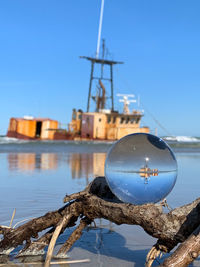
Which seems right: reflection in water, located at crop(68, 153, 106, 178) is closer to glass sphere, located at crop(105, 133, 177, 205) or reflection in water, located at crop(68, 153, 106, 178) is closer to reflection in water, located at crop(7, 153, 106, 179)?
reflection in water, located at crop(7, 153, 106, 179)

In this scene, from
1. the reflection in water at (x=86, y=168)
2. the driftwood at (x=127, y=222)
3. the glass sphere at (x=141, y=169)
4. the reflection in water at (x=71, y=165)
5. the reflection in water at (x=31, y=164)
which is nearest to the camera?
the driftwood at (x=127, y=222)

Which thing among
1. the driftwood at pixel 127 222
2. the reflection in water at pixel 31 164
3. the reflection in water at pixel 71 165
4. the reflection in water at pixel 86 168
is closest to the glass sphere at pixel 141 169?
the driftwood at pixel 127 222

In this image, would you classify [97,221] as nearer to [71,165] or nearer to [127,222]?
[127,222]

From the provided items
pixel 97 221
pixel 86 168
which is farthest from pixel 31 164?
pixel 97 221

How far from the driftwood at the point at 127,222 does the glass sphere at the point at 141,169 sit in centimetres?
10

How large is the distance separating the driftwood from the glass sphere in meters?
0.10

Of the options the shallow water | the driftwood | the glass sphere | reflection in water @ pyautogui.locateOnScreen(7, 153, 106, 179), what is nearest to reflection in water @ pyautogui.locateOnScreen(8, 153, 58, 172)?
reflection in water @ pyautogui.locateOnScreen(7, 153, 106, 179)

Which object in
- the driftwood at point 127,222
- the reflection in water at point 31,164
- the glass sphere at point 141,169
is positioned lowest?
the reflection in water at point 31,164

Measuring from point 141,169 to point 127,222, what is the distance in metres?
0.40

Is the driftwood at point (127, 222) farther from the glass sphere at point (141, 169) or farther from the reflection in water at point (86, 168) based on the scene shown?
the reflection in water at point (86, 168)

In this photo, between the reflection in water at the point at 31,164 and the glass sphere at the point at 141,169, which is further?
the reflection in water at the point at 31,164

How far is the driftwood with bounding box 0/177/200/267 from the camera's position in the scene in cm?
179

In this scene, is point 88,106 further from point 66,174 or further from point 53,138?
point 66,174

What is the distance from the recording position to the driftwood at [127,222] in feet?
5.88
